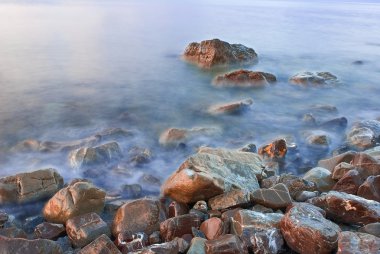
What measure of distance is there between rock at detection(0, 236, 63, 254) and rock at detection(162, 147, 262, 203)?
1.36 meters

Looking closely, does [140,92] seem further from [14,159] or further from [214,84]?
[14,159]

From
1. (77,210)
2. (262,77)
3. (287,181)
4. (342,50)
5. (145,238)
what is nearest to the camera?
(145,238)

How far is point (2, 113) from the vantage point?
7707 mm

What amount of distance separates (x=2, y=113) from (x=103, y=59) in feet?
18.4

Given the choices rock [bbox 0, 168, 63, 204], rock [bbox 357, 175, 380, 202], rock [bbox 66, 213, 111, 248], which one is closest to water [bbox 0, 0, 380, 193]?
rock [bbox 0, 168, 63, 204]

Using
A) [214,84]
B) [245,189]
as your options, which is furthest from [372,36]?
[245,189]

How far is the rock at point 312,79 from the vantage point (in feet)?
34.0

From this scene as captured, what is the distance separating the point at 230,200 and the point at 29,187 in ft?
7.58

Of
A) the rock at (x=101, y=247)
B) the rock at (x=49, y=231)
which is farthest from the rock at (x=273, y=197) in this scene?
the rock at (x=49, y=231)

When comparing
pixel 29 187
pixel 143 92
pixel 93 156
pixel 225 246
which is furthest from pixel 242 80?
pixel 225 246

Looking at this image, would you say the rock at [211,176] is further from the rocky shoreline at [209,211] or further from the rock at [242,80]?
the rock at [242,80]

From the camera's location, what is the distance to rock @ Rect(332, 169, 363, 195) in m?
4.41

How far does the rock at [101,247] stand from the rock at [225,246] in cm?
79

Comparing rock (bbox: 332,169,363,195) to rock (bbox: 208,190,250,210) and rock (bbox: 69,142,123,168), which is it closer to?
rock (bbox: 208,190,250,210)
